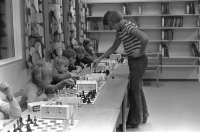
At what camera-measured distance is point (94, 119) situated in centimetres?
183

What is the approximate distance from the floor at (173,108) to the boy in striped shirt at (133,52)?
30cm

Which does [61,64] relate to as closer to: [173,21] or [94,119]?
[94,119]

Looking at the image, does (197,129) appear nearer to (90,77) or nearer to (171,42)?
(90,77)

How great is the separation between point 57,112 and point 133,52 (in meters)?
1.65

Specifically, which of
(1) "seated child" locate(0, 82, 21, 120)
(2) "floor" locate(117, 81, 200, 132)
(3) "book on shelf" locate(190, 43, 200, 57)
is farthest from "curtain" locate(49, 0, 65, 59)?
(3) "book on shelf" locate(190, 43, 200, 57)

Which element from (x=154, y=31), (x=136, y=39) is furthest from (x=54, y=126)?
(x=154, y=31)

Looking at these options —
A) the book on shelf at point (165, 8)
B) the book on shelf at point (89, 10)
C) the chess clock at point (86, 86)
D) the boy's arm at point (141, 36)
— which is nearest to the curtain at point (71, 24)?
the book on shelf at point (89, 10)

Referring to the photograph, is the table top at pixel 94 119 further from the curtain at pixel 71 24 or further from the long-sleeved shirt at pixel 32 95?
the curtain at pixel 71 24

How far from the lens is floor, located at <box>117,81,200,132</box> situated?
3.66 meters

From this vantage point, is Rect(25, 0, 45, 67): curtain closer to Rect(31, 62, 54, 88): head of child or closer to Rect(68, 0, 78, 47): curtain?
Rect(31, 62, 54, 88): head of child

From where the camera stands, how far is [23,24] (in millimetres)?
3930

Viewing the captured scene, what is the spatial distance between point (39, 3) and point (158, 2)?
405 centimetres

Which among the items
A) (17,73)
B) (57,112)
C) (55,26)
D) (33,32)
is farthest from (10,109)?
(55,26)

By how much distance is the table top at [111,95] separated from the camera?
2178mm
